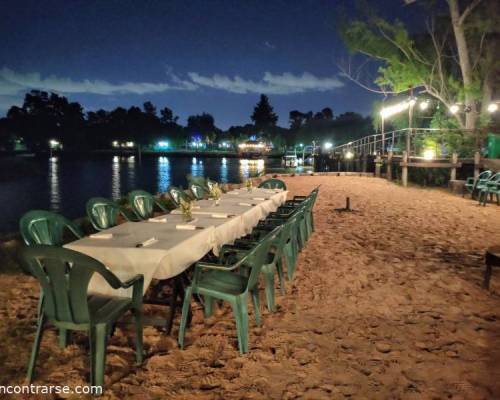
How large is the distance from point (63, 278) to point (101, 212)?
103 inches

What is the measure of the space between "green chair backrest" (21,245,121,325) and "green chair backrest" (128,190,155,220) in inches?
125

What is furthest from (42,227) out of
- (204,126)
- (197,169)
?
(204,126)

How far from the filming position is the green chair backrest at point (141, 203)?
Result: 18.9 ft

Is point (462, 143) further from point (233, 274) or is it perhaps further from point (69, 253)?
point (69, 253)

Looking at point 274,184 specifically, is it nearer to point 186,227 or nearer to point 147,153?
point 186,227

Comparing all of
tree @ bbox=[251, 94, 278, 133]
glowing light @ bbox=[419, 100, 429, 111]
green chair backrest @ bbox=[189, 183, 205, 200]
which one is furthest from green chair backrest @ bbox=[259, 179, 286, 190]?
tree @ bbox=[251, 94, 278, 133]

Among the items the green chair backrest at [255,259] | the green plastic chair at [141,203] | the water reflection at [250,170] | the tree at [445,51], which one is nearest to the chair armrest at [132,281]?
the green chair backrest at [255,259]

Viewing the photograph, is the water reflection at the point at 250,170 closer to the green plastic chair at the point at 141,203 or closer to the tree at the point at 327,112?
the green plastic chair at the point at 141,203

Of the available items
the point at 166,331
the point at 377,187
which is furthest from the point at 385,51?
the point at 166,331

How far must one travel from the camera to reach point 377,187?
51.0 ft

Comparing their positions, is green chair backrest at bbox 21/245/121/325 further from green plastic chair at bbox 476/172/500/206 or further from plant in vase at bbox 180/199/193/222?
green plastic chair at bbox 476/172/500/206

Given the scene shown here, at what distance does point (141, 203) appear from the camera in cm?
596

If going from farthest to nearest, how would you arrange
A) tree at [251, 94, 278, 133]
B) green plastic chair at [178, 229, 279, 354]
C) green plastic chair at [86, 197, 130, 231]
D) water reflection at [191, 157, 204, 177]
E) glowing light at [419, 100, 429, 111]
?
tree at [251, 94, 278, 133]
water reflection at [191, 157, 204, 177]
glowing light at [419, 100, 429, 111]
green plastic chair at [86, 197, 130, 231]
green plastic chair at [178, 229, 279, 354]

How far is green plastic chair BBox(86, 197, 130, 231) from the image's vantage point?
15.6 feet
